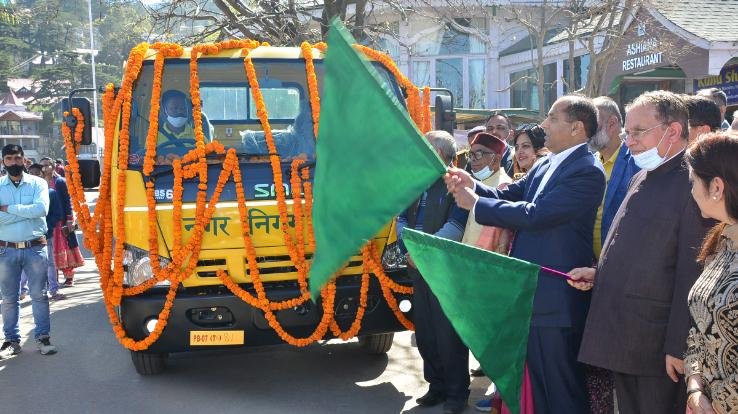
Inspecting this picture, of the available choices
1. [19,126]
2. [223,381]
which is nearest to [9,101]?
[19,126]

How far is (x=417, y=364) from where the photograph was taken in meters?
6.46

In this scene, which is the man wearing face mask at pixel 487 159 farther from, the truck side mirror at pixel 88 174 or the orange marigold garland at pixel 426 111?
the truck side mirror at pixel 88 174

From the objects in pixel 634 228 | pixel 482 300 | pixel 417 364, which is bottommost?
pixel 417 364

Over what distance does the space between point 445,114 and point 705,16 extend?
11.1 meters

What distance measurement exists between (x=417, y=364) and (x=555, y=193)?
3.08 meters

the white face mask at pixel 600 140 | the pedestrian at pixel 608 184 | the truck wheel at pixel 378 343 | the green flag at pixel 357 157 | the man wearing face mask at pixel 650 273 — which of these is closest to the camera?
the green flag at pixel 357 157

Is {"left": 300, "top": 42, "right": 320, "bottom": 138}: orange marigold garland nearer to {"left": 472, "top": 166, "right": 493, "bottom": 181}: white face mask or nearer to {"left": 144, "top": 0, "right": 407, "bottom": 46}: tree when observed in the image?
{"left": 472, "top": 166, "right": 493, "bottom": 181}: white face mask

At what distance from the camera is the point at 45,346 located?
22.9ft

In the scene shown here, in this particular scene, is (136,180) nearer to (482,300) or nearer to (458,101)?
(482,300)

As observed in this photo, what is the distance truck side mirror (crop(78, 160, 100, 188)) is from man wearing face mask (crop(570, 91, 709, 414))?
13.4 feet

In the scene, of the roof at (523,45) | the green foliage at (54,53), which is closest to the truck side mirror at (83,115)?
the roof at (523,45)

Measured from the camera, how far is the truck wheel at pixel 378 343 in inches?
252

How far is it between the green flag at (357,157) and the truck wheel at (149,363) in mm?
3490

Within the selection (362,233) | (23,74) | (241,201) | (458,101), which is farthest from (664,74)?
(23,74)
